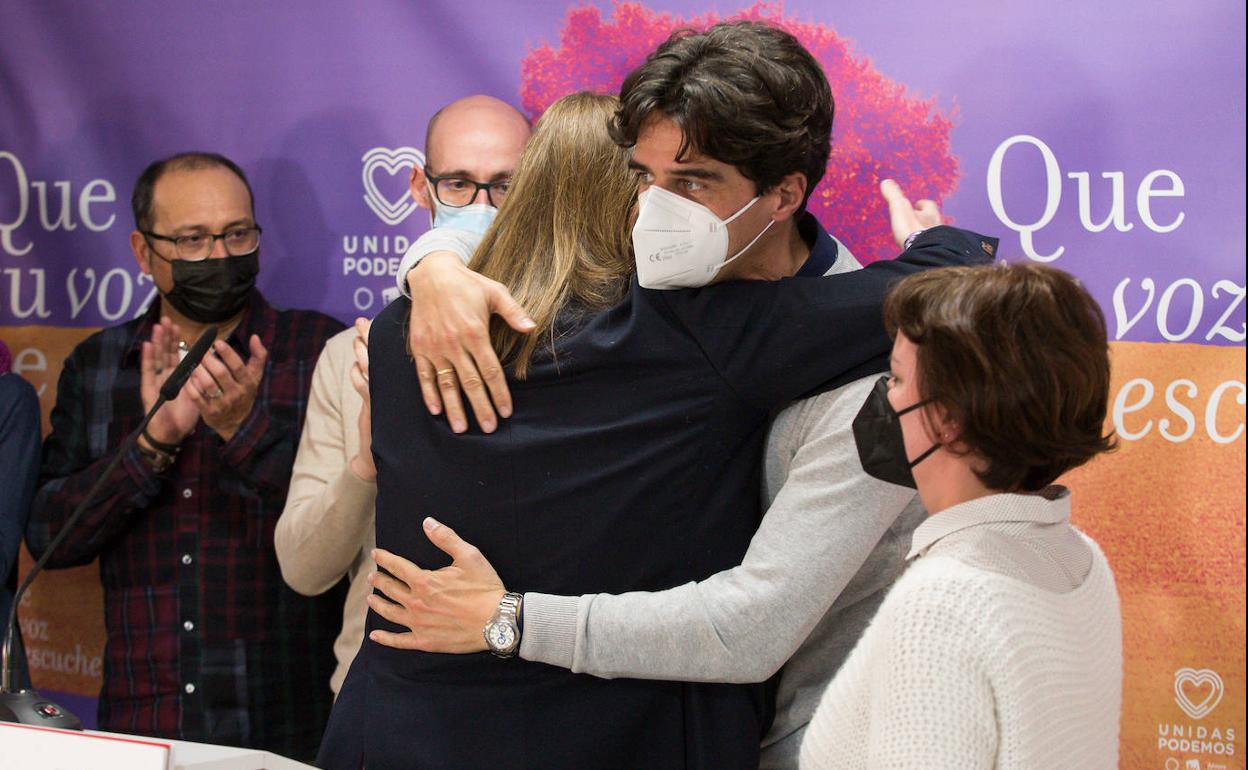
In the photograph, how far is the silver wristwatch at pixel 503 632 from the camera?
1.73 m

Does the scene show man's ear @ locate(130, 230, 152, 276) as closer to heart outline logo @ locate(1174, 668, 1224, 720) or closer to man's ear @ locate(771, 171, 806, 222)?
man's ear @ locate(771, 171, 806, 222)

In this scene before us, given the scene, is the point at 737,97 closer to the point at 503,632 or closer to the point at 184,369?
the point at 503,632

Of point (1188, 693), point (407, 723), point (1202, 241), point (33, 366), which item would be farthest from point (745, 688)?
point (33, 366)

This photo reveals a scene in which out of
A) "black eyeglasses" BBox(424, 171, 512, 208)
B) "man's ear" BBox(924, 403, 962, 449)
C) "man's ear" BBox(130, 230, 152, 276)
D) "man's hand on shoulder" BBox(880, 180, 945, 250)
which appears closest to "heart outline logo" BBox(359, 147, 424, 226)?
"black eyeglasses" BBox(424, 171, 512, 208)

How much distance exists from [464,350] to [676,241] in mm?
319

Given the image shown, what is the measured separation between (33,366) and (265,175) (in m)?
0.90

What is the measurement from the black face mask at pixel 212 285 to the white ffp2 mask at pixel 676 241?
1538 millimetres

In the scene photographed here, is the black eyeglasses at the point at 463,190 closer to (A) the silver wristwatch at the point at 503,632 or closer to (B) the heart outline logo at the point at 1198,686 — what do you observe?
(A) the silver wristwatch at the point at 503,632

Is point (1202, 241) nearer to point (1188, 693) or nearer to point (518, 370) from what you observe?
point (1188, 693)

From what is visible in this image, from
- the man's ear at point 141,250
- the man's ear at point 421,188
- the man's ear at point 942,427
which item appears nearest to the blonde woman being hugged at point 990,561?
the man's ear at point 942,427

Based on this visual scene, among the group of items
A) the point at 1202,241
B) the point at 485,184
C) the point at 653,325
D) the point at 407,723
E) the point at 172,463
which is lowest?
the point at 407,723

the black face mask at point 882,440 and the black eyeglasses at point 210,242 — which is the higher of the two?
the black eyeglasses at point 210,242

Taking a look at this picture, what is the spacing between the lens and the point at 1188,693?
255 centimetres

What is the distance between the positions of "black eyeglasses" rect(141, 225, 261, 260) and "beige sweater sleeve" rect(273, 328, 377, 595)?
358 millimetres
